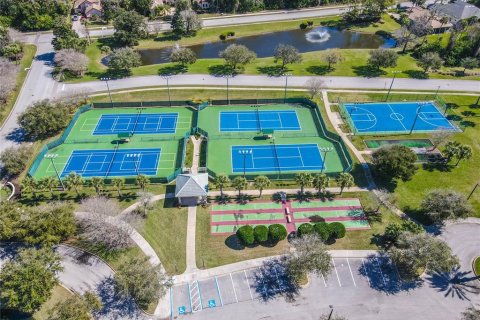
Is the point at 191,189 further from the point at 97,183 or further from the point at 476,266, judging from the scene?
the point at 476,266

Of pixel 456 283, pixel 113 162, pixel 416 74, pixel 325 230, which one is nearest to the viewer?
pixel 456 283

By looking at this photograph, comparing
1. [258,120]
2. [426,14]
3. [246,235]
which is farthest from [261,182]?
[426,14]

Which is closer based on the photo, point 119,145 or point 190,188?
point 190,188

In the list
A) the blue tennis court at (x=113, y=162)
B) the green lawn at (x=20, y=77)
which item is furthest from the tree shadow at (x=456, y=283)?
the green lawn at (x=20, y=77)

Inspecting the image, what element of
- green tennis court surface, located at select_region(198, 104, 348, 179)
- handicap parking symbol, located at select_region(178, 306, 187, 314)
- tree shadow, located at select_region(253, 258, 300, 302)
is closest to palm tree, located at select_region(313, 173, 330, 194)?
green tennis court surface, located at select_region(198, 104, 348, 179)

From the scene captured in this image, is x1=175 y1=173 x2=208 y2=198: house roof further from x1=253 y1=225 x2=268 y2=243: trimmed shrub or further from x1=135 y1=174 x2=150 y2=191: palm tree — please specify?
x1=253 y1=225 x2=268 y2=243: trimmed shrub
